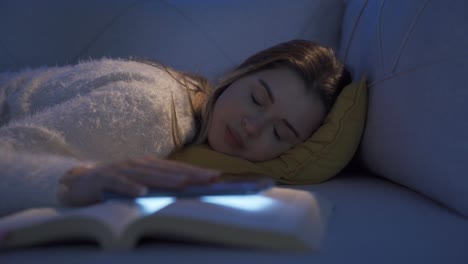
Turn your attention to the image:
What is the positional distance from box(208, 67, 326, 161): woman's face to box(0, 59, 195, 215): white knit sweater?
0.28ft

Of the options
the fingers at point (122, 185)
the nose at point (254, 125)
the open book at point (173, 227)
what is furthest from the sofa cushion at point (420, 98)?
the fingers at point (122, 185)

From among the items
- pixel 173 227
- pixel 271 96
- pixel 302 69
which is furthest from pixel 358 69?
pixel 173 227

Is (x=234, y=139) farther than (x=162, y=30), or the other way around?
(x=162, y=30)

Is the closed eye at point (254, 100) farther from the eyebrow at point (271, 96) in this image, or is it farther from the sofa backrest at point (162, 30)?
the sofa backrest at point (162, 30)

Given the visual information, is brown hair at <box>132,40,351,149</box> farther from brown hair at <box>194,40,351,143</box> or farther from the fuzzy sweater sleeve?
the fuzzy sweater sleeve

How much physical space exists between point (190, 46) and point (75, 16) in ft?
1.28

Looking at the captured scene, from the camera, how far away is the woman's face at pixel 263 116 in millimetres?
1001

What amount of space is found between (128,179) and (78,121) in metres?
0.28

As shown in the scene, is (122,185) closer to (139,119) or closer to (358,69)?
(139,119)

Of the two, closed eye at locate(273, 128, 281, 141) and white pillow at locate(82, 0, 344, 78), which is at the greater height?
white pillow at locate(82, 0, 344, 78)

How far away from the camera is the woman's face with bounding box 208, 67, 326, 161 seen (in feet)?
3.28

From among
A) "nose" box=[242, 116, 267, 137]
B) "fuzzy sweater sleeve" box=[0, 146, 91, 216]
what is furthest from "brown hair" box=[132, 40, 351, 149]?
"fuzzy sweater sleeve" box=[0, 146, 91, 216]

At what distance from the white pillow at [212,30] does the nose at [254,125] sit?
1.40ft

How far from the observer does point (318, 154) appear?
100 centimetres
